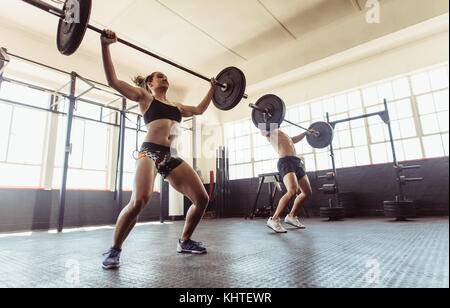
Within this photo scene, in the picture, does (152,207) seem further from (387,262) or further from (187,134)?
(387,262)

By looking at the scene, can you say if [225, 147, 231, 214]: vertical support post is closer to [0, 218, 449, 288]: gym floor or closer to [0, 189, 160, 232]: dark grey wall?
[0, 189, 160, 232]: dark grey wall

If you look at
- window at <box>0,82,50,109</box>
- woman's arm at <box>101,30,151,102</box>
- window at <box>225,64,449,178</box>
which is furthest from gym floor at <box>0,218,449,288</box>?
window at <box>0,82,50,109</box>

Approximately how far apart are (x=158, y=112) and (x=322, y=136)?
3439mm

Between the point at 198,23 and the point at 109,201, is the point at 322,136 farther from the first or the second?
the point at 109,201

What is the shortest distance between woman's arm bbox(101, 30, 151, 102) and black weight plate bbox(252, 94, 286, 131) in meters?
1.84

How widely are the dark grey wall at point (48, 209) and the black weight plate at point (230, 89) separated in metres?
4.25

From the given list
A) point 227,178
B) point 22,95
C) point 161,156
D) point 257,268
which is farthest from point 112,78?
point 227,178

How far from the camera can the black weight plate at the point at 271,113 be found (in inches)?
127

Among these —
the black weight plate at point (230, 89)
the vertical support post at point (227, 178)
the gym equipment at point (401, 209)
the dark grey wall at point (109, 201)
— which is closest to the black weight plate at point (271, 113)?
the black weight plate at point (230, 89)

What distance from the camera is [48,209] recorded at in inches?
198

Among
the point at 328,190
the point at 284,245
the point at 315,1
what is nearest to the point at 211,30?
the point at 315,1

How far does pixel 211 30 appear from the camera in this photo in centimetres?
492

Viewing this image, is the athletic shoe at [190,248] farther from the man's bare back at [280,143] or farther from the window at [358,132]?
the window at [358,132]
